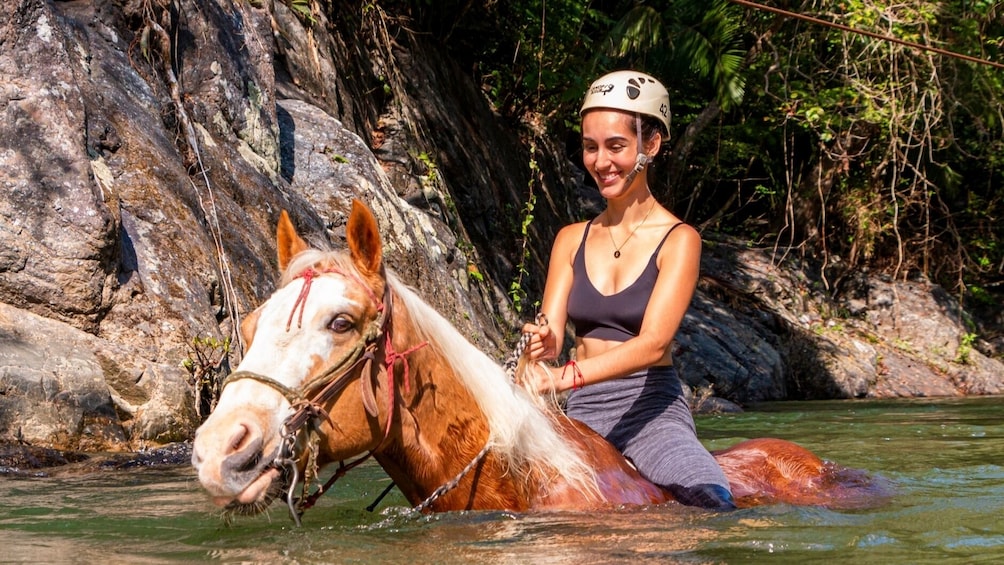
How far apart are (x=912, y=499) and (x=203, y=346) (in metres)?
4.06

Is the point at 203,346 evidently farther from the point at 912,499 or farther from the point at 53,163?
the point at 912,499

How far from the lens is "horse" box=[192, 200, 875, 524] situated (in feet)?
10.1

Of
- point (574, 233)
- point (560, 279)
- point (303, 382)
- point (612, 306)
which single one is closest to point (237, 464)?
point (303, 382)

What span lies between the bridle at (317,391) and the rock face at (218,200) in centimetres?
306

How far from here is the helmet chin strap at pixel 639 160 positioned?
14.0ft

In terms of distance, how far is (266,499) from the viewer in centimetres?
311

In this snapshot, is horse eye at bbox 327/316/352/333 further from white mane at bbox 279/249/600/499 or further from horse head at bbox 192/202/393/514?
white mane at bbox 279/249/600/499

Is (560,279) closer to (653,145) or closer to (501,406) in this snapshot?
(653,145)

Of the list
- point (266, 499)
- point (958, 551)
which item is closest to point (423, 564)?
point (266, 499)

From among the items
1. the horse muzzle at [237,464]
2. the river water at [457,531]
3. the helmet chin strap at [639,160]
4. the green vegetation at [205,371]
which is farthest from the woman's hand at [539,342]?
the green vegetation at [205,371]

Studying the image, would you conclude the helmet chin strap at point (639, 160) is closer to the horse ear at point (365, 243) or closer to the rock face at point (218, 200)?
the horse ear at point (365, 243)

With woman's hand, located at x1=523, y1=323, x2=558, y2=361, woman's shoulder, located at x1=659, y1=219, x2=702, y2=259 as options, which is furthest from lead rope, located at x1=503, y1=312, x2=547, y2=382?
woman's shoulder, located at x1=659, y1=219, x2=702, y2=259

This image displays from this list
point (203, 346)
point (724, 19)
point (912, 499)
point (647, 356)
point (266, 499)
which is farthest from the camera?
point (724, 19)

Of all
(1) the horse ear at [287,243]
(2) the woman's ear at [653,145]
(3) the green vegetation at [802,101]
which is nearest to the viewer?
(1) the horse ear at [287,243]
